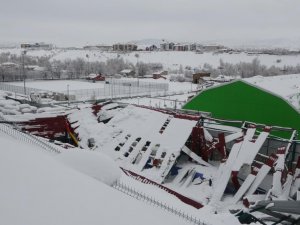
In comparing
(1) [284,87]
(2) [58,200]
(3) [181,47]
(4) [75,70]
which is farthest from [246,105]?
(3) [181,47]

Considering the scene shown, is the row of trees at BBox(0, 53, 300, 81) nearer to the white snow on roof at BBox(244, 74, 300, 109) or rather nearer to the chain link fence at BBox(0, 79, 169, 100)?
the chain link fence at BBox(0, 79, 169, 100)

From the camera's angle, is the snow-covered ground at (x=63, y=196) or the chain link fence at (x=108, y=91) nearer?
the snow-covered ground at (x=63, y=196)

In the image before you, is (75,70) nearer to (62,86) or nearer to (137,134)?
(62,86)

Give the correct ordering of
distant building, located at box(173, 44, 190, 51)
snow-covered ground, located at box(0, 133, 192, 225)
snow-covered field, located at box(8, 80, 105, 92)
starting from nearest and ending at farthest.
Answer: snow-covered ground, located at box(0, 133, 192, 225), snow-covered field, located at box(8, 80, 105, 92), distant building, located at box(173, 44, 190, 51)

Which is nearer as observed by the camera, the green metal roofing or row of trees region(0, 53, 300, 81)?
the green metal roofing

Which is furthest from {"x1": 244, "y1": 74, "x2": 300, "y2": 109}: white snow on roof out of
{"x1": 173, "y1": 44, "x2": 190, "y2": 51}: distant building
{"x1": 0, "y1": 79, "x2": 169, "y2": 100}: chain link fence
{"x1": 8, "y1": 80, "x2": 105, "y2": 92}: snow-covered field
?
{"x1": 173, "y1": 44, "x2": 190, "y2": 51}: distant building

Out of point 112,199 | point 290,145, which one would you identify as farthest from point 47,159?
point 290,145

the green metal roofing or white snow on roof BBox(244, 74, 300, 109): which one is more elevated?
white snow on roof BBox(244, 74, 300, 109)

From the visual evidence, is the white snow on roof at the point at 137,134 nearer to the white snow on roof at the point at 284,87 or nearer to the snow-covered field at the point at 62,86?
the white snow on roof at the point at 284,87

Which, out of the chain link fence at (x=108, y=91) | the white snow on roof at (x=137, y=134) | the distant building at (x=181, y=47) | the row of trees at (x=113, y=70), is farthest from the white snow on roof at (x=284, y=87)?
the distant building at (x=181, y=47)
